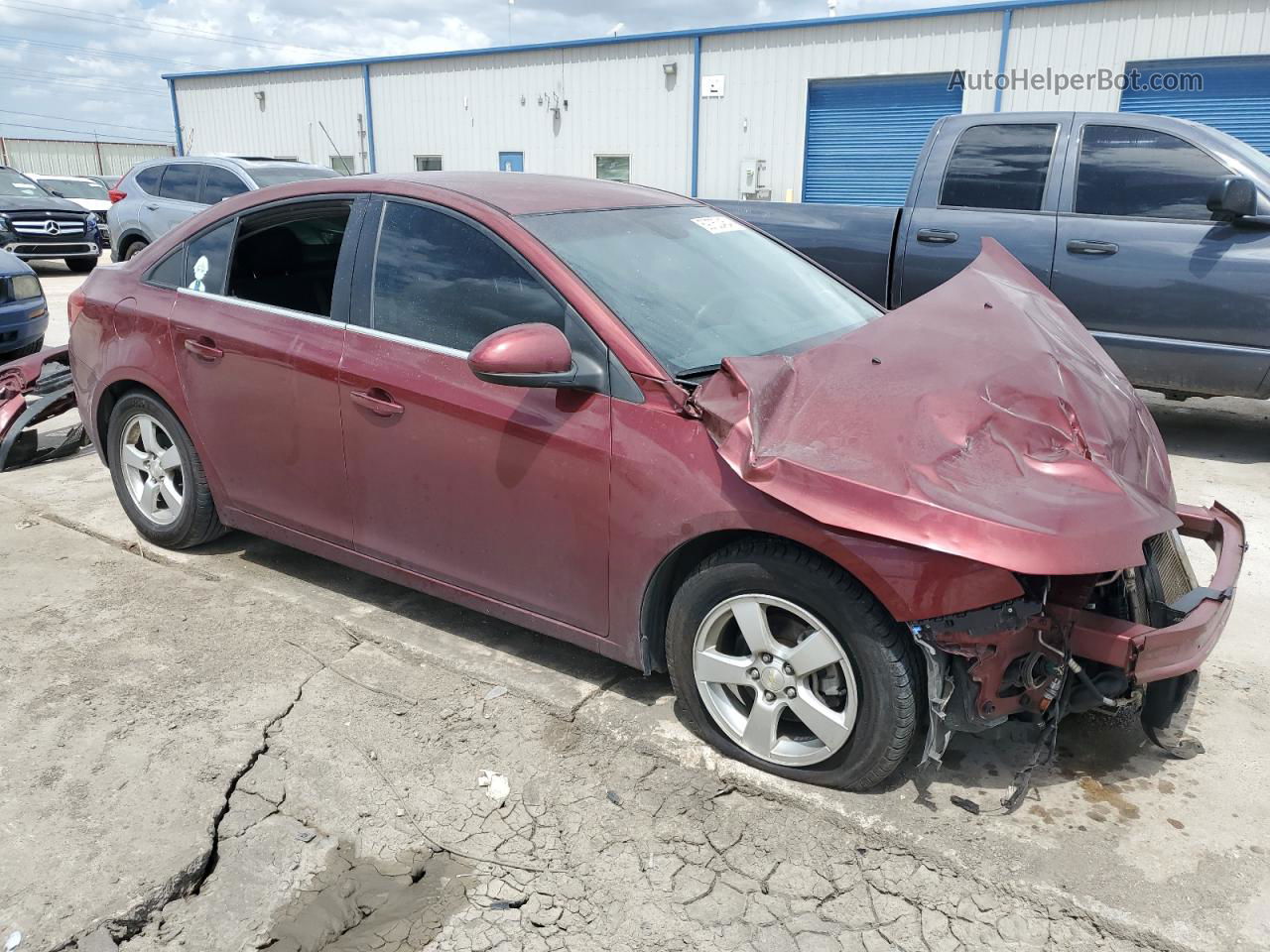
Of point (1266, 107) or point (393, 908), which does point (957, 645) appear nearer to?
point (393, 908)

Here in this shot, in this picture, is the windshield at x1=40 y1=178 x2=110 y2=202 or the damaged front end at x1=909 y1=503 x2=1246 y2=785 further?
the windshield at x1=40 y1=178 x2=110 y2=202

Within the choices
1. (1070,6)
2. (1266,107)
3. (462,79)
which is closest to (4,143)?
(462,79)

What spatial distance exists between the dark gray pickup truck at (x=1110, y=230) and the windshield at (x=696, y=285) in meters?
2.84

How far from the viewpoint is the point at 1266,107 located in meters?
14.7

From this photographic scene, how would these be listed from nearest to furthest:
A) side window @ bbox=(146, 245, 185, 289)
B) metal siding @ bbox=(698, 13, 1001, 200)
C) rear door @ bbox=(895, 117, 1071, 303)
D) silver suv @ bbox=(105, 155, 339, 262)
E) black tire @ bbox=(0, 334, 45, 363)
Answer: side window @ bbox=(146, 245, 185, 289) → rear door @ bbox=(895, 117, 1071, 303) → black tire @ bbox=(0, 334, 45, 363) → silver suv @ bbox=(105, 155, 339, 262) → metal siding @ bbox=(698, 13, 1001, 200)

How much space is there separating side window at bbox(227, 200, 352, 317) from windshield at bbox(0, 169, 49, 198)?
1459 centimetres

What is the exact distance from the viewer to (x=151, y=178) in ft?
41.3

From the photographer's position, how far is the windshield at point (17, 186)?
1598 cm

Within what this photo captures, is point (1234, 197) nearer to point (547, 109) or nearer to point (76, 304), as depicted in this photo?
point (76, 304)

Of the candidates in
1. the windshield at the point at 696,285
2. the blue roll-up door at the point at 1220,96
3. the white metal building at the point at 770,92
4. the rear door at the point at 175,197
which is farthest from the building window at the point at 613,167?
the windshield at the point at 696,285

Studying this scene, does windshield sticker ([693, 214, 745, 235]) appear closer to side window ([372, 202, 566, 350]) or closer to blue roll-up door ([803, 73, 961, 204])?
side window ([372, 202, 566, 350])

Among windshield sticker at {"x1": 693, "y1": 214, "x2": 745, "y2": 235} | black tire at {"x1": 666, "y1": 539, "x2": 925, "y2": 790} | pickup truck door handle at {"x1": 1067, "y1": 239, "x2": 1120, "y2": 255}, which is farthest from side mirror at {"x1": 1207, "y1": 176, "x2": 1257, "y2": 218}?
black tire at {"x1": 666, "y1": 539, "x2": 925, "y2": 790}

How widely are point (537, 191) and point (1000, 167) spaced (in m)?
4.06

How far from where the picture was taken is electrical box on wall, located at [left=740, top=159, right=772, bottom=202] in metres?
18.6
